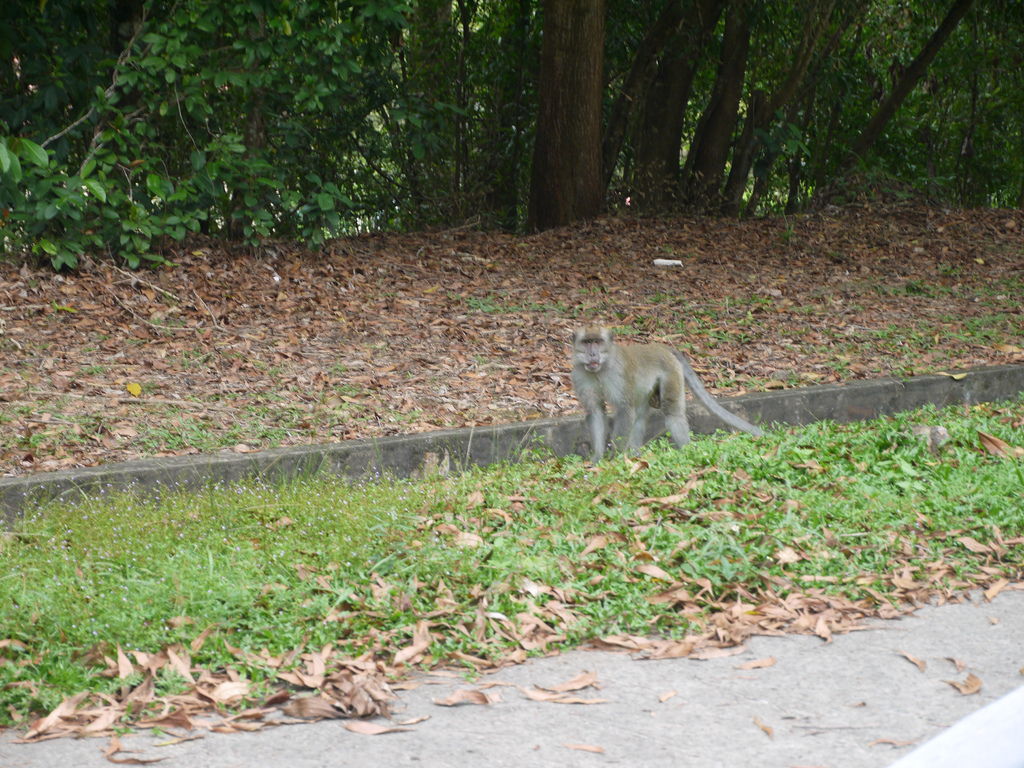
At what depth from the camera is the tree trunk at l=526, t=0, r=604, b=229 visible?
40.4 feet

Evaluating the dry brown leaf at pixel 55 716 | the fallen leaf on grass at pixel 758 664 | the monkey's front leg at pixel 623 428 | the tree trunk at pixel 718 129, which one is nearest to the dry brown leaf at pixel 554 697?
the fallen leaf on grass at pixel 758 664

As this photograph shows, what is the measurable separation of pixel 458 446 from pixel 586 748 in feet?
12.7

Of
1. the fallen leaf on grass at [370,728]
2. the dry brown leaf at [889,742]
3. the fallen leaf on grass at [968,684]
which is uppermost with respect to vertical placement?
the fallen leaf on grass at [968,684]

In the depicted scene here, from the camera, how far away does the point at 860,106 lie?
1625 centimetres

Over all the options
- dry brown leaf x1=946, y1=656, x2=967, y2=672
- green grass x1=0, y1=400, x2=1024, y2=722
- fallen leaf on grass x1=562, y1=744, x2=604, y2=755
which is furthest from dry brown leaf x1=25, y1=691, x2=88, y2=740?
dry brown leaf x1=946, y1=656, x2=967, y2=672

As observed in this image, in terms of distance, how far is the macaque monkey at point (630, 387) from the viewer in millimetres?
7031

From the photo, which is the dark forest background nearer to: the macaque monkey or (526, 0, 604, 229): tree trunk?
(526, 0, 604, 229): tree trunk

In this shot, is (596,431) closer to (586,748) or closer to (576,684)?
(576,684)

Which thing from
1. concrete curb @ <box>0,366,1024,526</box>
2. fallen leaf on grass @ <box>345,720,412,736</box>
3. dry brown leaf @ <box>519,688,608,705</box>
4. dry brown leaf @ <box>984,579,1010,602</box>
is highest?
concrete curb @ <box>0,366,1024,526</box>

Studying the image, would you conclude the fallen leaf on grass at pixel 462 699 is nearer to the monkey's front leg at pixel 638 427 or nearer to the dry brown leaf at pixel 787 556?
the dry brown leaf at pixel 787 556

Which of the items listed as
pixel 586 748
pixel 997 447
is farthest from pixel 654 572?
pixel 997 447

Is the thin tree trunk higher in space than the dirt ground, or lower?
higher

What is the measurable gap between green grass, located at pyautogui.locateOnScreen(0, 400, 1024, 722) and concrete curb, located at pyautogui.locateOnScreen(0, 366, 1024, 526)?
20 centimetres

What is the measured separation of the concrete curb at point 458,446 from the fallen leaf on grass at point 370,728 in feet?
10.3
